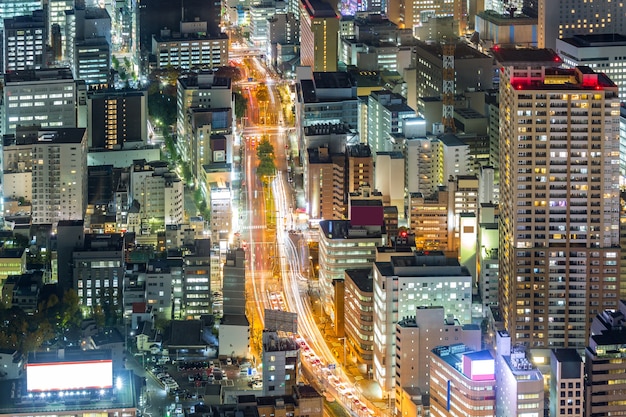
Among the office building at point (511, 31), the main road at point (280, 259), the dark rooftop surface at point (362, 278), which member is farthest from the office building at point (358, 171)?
the office building at point (511, 31)

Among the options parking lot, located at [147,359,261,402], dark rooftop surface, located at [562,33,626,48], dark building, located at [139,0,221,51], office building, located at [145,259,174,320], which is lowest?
parking lot, located at [147,359,261,402]

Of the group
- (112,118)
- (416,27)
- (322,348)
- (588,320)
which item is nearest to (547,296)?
(588,320)

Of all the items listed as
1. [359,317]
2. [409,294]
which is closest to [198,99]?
[359,317]

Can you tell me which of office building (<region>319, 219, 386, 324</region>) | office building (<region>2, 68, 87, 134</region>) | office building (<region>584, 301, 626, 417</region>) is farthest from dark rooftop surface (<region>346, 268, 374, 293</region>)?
office building (<region>2, 68, 87, 134</region>)

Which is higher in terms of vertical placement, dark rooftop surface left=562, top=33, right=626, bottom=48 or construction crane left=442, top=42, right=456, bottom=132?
dark rooftop surface left=562, top=33, right=626, bottom=48

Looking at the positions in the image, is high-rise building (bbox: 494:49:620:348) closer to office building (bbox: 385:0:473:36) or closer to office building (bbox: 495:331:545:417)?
office building (bbox: 495:331:545:417)

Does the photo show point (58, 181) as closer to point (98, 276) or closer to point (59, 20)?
point (98, 276)

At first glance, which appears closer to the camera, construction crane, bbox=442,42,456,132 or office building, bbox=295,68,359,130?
construction crane, bbox=442,42,456,132
